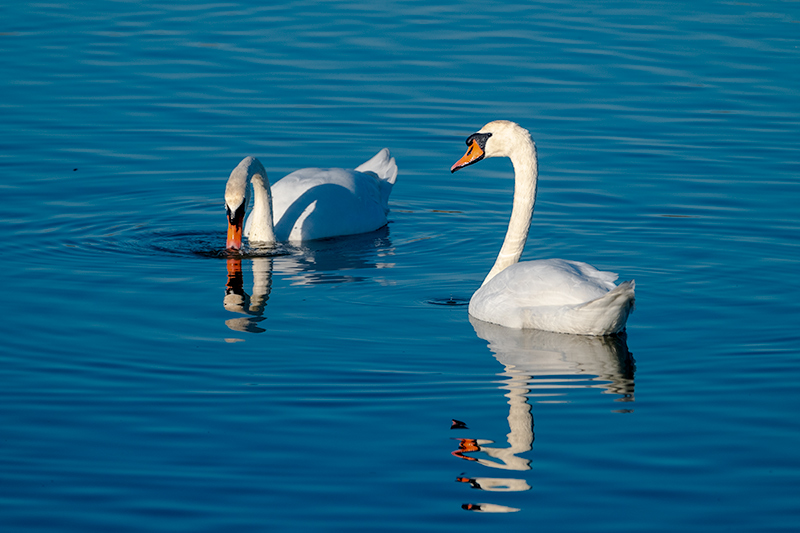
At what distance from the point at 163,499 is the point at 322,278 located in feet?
16.2

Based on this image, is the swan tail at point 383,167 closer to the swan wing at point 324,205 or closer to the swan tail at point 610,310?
the swan wing at point 324,205

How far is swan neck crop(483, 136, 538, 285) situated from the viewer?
414 inches

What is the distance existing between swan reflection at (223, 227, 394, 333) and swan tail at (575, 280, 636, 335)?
2.64 m

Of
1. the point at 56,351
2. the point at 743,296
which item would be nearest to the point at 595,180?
the point at 743,296

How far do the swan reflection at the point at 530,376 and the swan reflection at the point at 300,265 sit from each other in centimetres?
197

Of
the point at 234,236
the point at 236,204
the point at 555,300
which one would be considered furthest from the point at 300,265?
the point at 555,300

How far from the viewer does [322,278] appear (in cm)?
1123

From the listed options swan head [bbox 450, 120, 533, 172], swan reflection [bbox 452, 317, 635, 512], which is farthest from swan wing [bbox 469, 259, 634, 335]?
swan head [bbox 450, 120, 533, 172]

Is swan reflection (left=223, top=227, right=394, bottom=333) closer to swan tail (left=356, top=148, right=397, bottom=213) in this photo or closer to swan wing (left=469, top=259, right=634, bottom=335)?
swan tail (left=356, top=148, right=397, bottom=213)

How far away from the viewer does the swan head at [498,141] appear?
34.4 feet

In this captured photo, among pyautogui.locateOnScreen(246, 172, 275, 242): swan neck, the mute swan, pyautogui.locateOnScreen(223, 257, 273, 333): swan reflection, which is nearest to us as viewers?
the mute swan

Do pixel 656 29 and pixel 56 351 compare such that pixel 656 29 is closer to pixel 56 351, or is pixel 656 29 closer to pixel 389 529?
pixel 56 351

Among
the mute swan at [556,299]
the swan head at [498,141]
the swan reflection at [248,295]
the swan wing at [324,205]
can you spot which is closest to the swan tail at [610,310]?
the mute swan at [556,299]

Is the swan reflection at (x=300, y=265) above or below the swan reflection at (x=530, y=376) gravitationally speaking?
above
